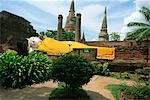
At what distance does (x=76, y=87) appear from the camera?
1421 cm

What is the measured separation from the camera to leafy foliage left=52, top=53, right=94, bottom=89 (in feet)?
44.8

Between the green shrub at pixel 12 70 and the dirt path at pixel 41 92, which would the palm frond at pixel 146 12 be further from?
the green shrub at pixel 12 70

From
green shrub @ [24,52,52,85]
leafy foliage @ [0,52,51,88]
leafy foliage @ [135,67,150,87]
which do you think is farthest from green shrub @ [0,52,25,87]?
leafy foliage @ [135,67,150,87]

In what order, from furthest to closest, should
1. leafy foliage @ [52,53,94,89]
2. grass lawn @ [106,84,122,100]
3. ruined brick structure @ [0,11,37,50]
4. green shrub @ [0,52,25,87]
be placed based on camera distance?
ruined brick structure @ [0,11,37,50] → grass lawn @ [106,84,122,100] → green shrub @ [0,52,25,87] → leafy foliage @ [52,53,94,89]

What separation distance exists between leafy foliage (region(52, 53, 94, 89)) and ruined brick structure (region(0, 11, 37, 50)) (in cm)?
1102

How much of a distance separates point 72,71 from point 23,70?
2428 mm

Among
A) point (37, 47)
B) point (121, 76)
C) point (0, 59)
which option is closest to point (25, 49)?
point (37, 47)

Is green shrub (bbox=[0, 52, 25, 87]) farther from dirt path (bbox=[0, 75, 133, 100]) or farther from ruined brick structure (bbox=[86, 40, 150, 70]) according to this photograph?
ruined brick structure (bbox=[86, 40, 150, 70])

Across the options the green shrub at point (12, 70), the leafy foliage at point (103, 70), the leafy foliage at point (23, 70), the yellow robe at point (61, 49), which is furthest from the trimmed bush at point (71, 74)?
the yellow robe at point (61, 49)

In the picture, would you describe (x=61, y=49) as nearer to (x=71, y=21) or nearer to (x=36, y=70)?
(x=36, y=70)

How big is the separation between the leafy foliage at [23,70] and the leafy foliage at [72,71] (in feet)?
2.40

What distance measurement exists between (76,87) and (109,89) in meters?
2.97

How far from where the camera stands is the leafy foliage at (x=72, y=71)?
1364 centimetres

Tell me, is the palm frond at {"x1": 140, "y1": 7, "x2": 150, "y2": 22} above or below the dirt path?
above
